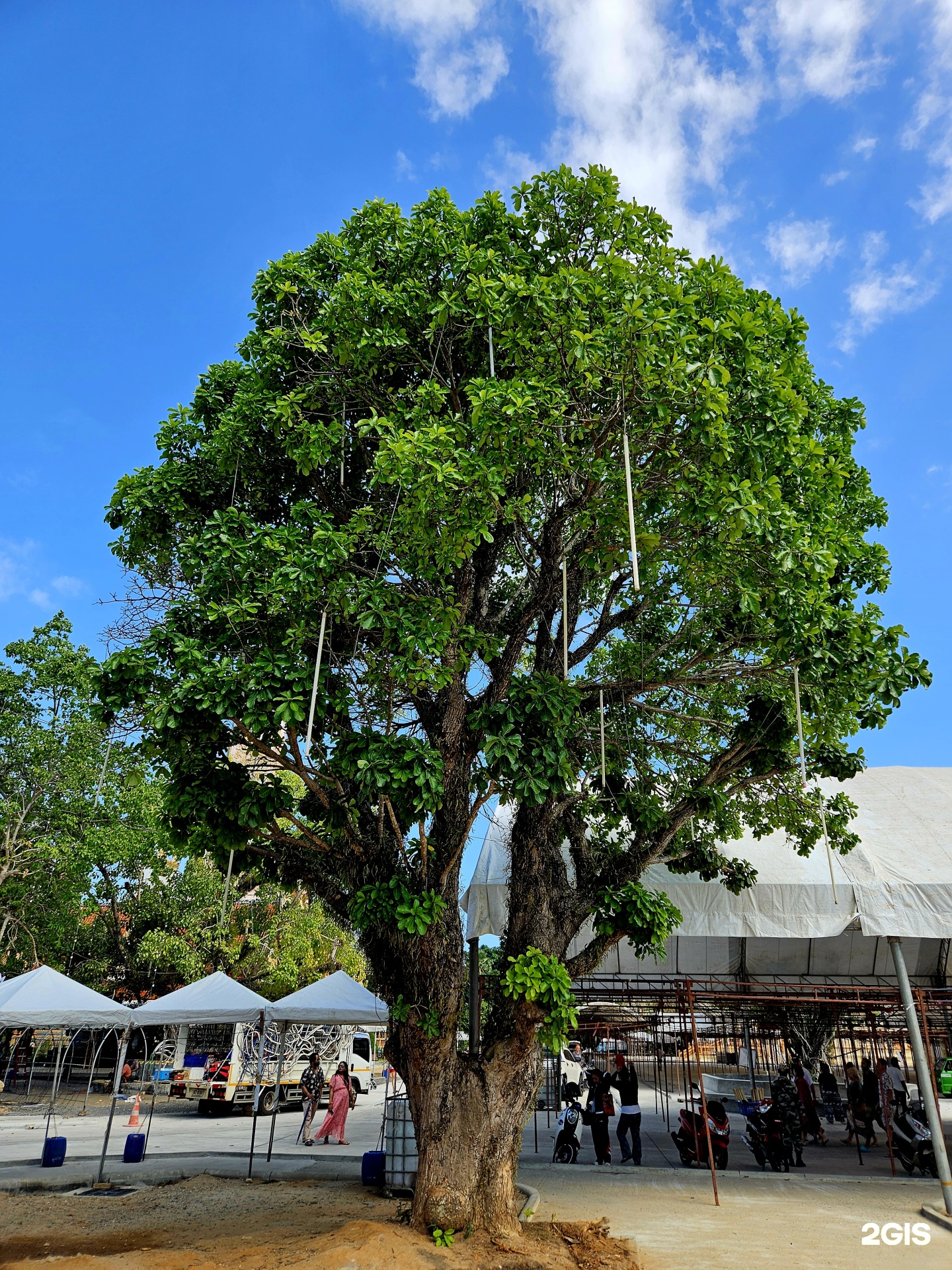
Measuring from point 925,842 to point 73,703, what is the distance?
1961cm

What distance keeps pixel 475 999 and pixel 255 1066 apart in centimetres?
1438

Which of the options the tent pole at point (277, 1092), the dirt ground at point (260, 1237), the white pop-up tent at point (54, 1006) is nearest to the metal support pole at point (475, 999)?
the dirt ground at point (260, 1237)

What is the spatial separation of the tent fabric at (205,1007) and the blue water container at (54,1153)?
2033 mm

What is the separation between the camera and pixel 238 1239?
8031 mm

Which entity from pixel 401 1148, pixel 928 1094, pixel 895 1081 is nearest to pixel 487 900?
pixel 401 1148

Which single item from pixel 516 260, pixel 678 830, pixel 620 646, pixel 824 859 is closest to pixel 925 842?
pixel 824 859

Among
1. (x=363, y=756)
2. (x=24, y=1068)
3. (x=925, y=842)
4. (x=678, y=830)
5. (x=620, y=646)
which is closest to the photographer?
(x=363, y=756)

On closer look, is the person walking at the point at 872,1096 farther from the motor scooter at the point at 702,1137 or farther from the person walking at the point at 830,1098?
the motor scooter at the point at 702,1137

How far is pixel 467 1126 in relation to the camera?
26.9ft

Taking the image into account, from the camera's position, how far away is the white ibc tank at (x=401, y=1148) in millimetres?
10523

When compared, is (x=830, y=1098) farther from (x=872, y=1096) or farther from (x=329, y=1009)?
(x=329, y=1009)

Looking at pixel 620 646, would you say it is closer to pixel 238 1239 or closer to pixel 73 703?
pixel 238 1239

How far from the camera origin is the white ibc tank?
34.5 ft

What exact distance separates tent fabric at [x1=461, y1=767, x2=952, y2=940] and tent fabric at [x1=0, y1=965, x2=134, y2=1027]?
16.7 feet
